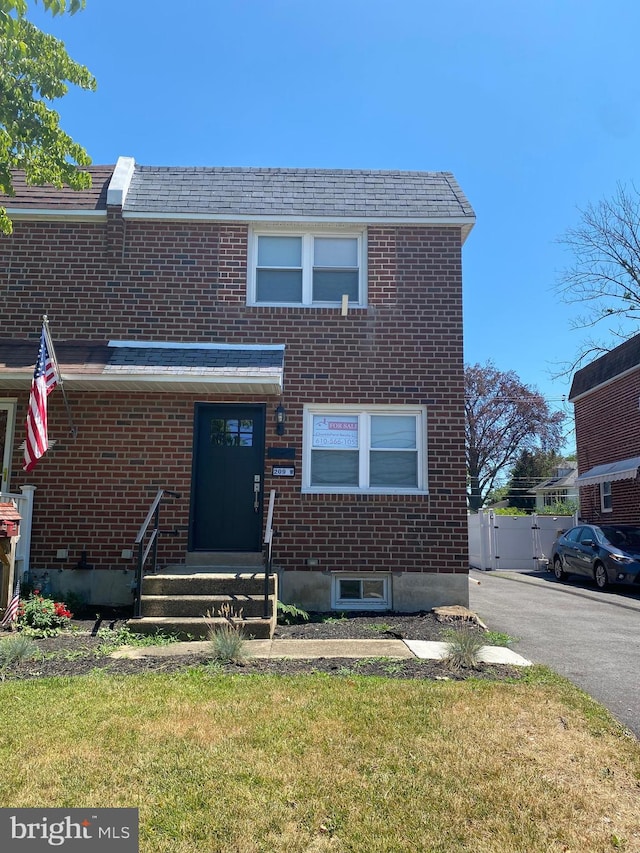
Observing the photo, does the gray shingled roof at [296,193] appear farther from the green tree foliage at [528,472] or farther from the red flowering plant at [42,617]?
the green tree foliage at [528,472]

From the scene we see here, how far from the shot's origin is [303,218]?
9.44 m

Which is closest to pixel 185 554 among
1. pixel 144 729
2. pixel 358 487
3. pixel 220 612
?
pixel 220 612

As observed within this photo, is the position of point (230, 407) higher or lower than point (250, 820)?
higher

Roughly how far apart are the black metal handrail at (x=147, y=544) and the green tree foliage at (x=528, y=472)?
117 feet

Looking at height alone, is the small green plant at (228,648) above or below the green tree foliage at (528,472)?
below

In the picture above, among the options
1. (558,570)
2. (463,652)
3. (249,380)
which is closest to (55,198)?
(249,380)

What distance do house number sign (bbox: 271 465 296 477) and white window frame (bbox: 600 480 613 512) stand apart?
12.5 m

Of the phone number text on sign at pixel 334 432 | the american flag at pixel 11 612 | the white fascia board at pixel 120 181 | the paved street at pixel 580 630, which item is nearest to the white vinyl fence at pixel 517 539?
the paved street at pixel 580 630

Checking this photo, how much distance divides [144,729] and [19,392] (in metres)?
6.32

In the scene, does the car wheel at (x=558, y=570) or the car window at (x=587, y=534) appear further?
the car wheel at (x=558, y=570)

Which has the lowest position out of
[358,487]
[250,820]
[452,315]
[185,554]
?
[250,820]

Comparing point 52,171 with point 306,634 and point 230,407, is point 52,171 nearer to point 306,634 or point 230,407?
point 230,407

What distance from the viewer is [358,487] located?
8.93m

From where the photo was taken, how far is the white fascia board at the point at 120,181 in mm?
9305
